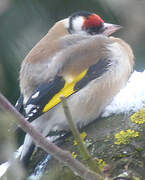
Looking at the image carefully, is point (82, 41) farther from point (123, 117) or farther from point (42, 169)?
point (42, 169)

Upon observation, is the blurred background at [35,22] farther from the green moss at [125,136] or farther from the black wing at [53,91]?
the green moss at [125,136]

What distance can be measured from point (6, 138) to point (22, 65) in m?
1.90

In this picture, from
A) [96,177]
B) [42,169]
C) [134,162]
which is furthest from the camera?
[42,169]

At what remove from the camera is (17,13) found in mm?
3211

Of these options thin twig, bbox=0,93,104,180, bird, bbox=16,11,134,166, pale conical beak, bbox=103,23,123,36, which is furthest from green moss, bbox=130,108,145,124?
pale conical beak, bbox=103,23,123,36

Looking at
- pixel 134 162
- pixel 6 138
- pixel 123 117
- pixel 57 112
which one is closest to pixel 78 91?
pixel 57 112

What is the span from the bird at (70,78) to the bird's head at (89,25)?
0.74 ft

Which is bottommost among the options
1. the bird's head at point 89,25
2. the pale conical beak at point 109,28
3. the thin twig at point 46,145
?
the pale conical beak at point 109,28

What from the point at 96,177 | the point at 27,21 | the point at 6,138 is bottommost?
the point at 27,21

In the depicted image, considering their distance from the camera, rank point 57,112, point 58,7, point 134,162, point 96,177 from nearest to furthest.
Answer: point 96,177 < point 134,162 < point 57,112 < point 58,7

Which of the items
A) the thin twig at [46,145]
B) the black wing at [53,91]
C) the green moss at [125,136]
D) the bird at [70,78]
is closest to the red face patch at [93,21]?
the bird at [70,78]

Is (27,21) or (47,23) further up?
(27,21)

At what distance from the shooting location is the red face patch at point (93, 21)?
3561 mm

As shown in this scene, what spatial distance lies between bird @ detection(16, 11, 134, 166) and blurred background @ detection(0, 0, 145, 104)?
165 millimetres
